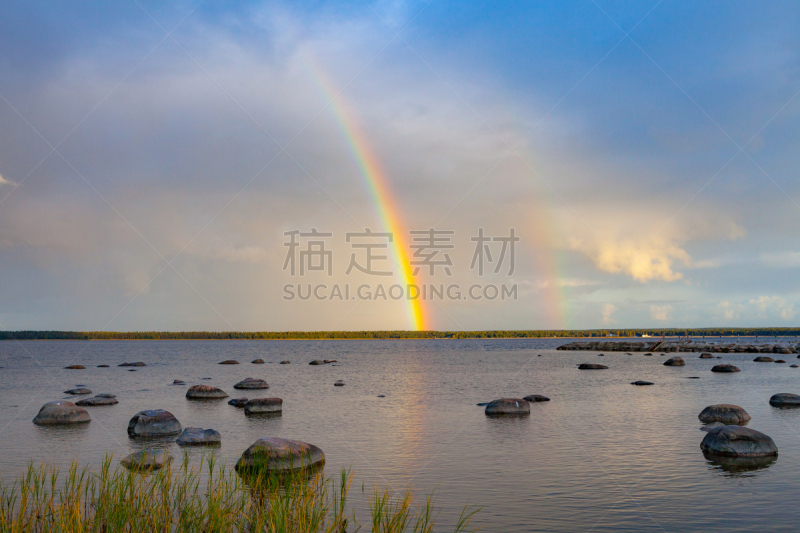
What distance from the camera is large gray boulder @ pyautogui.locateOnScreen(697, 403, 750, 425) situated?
29.4m

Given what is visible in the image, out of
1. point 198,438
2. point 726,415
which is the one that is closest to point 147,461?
point 198,438

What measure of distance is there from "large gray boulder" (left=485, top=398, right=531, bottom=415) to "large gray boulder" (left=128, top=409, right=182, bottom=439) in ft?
57.7

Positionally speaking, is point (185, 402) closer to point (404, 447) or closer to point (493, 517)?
point (404, 447)

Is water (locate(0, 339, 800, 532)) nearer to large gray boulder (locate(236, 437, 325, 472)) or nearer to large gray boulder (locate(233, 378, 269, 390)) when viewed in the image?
large gray boulder (locate(236, 437, 325, 472))

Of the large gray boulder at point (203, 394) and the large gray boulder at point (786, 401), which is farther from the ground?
the large gray boulder at point (786, 401)

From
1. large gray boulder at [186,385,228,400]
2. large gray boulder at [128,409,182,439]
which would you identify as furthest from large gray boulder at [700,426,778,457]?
large gray boulder at [186,385,228,400]

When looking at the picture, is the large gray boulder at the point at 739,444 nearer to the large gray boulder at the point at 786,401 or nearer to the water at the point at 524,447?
the water at the point at 524,447

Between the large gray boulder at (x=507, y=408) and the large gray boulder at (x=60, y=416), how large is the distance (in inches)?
913

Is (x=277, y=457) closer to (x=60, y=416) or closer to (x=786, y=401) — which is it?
(x=60, y=416)

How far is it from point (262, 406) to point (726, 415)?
26599mm

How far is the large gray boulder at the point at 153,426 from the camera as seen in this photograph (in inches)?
1060

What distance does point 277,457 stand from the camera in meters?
19.1

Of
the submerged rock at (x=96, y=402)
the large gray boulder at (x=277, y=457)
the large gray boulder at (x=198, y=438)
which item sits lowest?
the submerged rock at (x=96, y=402)

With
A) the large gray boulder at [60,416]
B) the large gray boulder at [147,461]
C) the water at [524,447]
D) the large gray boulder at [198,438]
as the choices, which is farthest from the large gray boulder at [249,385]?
the large gray boulder at [147,461]
